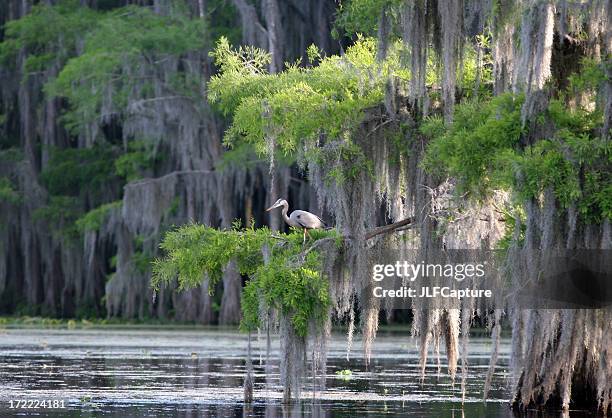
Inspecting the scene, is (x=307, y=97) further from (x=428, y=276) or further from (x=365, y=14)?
(x=428, y=276)

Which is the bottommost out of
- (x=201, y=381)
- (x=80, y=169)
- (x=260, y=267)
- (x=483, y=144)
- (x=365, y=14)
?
(x=201, y=381)

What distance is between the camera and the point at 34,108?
50031 millimetres

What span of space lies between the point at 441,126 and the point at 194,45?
77.6 ft

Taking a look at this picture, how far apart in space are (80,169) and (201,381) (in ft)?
85.2

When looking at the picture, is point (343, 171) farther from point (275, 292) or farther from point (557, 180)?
point (557, 180)

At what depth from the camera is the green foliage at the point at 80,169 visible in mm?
47656

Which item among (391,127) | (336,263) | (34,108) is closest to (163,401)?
(336,263)

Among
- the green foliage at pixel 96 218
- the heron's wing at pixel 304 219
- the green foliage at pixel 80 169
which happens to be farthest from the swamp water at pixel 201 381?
the green foliage at pixel 80 169

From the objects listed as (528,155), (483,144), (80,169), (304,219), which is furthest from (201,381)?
(80,169)

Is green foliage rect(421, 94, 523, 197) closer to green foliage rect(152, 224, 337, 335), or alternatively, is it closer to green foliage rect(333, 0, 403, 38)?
green foliage rect(333, 0, 403, 38)

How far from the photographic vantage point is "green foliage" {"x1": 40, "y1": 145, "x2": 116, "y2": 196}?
4766 cm

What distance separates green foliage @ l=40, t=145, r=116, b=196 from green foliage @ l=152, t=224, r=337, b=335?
A: 28.2 metres

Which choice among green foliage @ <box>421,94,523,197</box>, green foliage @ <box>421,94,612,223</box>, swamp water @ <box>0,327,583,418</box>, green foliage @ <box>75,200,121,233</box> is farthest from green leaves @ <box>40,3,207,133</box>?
green foliage @ <box>421,94,523,197</box>

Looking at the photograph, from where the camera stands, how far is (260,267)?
18.3 m
